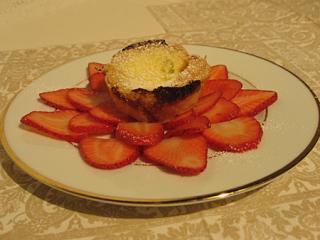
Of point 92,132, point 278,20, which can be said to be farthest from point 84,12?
point 92,132

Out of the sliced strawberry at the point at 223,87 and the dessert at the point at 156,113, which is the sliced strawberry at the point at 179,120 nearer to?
the dessert at the point at 156,113

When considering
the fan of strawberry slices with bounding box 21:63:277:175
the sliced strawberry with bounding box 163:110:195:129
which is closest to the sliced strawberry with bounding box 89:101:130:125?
the fan of strawberry slices with bounding box 21:63:277:175

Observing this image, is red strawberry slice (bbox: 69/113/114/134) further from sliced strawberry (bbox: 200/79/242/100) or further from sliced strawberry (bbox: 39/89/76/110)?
sliced strawberry (bbox: 200/79/242/100)

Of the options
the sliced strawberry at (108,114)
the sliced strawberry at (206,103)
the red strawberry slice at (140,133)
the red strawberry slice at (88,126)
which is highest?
the sliced strawberry at (206,103)

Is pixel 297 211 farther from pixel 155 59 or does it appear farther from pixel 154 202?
pixel 155 59

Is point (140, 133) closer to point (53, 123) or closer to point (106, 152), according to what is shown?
point (106, 152)

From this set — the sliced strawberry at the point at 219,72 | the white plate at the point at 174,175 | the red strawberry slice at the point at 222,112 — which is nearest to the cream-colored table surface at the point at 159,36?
the white plate at the point at 174,175

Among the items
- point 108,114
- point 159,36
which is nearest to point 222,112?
point 108,114
